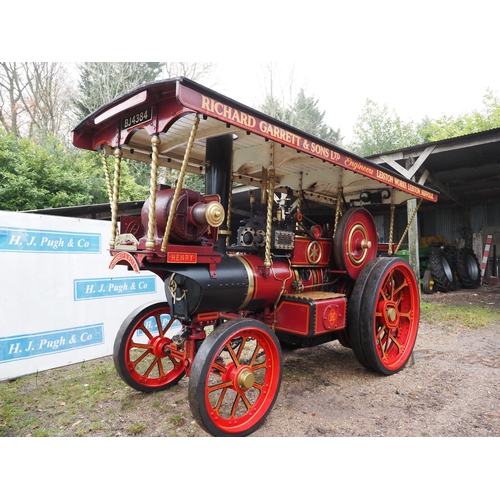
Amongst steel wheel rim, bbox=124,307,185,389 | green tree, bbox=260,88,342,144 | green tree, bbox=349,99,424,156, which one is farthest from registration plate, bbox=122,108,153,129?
green tree, bbox=349,99,424,156

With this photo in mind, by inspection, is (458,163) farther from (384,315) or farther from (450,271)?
(384,315)

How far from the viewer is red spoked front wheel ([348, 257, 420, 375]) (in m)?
3.44

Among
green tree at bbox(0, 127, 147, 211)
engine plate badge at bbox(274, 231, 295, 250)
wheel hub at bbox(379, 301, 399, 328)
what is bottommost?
wheel hub at bbox(379, 301, 399, 328)

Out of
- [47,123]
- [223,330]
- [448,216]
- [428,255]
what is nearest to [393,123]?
[448,216]

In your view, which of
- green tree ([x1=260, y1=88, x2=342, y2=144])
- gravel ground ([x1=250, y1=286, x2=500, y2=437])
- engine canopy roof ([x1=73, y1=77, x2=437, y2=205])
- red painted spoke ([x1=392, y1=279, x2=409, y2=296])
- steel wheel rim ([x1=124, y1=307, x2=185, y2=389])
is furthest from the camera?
green tree ([x1=260, y1=88, x2=342, y2=144])

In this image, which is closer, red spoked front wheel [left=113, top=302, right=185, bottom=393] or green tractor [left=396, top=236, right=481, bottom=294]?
red spoked front wheel [left=113, top=302, right=185, bottom=393]

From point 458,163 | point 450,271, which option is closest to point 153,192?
point 458,163

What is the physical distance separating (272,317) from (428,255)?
343 inches

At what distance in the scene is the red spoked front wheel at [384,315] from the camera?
3436mm

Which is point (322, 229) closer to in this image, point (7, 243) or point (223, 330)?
point (223, 330)

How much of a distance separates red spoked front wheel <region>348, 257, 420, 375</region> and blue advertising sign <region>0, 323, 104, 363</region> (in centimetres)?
282

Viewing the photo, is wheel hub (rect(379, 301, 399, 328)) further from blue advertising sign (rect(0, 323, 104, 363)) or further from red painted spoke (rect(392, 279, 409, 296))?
blue advertising sign (rect(0, 323, 104, 363))

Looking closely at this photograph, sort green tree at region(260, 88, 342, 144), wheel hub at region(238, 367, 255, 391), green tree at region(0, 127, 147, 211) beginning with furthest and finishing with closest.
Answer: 1. green tree at region(260, 88, 342, 144)
2. green tree at region(0, 127, 147, 211)
3. wheel hub at region(238, 367, 255, 391)

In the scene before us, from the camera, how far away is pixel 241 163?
11.5ft
